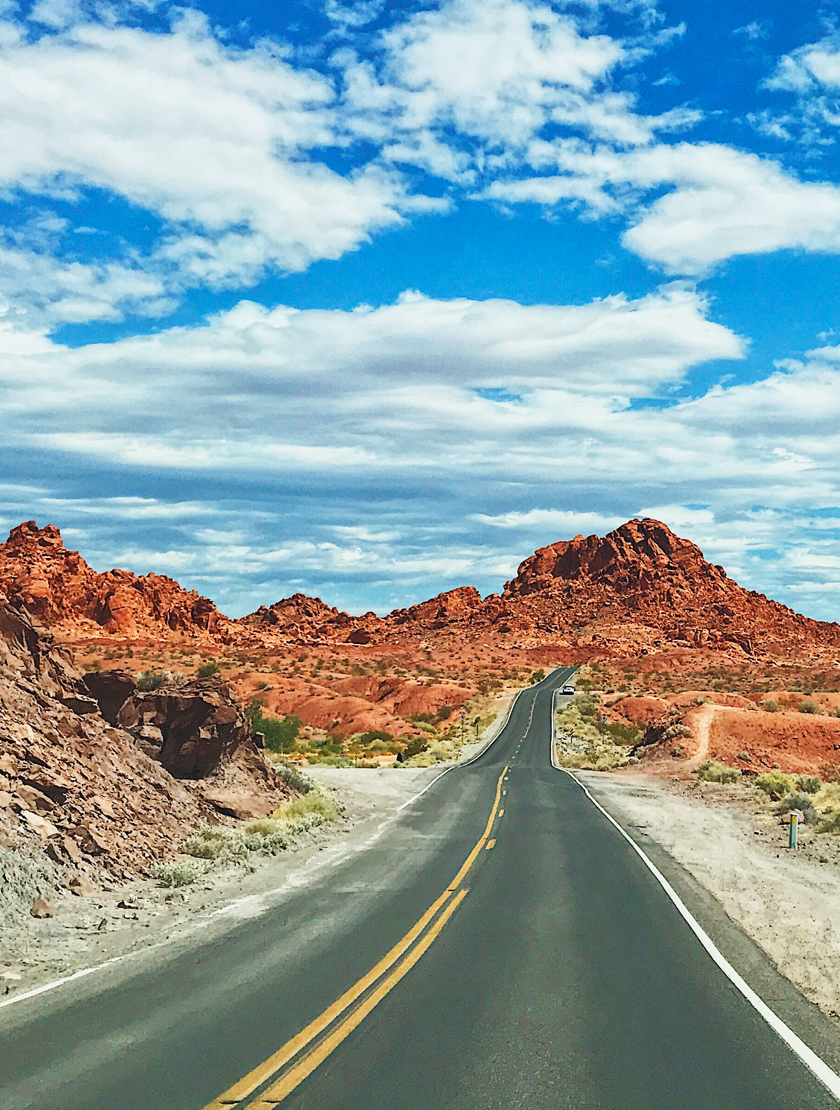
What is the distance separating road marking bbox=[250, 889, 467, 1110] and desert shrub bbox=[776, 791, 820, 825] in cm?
1938

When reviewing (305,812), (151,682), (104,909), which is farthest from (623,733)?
(104,909)

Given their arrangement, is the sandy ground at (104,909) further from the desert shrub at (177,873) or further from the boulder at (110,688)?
the boulder at (110,688)

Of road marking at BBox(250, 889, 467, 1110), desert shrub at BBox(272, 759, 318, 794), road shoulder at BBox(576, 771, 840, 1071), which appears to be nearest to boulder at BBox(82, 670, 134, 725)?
desert shrub at BBox(272, 759, 318, 794)

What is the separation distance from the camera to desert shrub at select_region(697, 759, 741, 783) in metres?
42.6

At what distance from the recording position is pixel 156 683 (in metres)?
30.8

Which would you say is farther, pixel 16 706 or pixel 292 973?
pixel 16 706

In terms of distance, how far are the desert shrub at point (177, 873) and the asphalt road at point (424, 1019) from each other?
231 cm

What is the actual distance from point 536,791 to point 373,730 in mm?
35990

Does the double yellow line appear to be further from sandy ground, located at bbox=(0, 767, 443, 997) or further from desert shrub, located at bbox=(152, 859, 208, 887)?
desert shrub, located at bbox=(152, 859, 208, 887)

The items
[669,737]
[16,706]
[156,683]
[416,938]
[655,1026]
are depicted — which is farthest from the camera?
[669,737]

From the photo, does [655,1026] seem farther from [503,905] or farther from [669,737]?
[669,737]

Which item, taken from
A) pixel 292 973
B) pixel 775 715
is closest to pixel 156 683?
pixel 292 973

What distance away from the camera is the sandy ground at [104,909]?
37.9 feet

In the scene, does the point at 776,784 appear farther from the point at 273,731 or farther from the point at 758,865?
the point at 273,731
